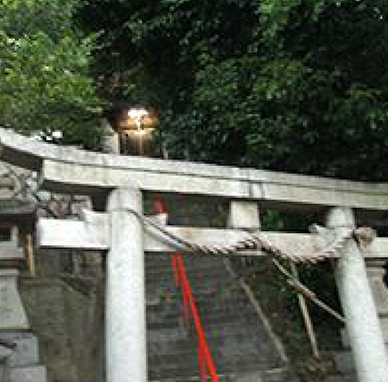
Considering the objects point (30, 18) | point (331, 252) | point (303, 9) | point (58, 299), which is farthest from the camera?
point (30, 18)

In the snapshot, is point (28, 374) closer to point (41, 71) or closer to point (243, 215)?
point (243, 215)

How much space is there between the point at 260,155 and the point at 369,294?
2555 mm

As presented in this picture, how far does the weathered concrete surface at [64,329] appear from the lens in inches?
255

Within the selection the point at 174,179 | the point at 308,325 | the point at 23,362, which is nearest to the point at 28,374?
the point at 23,362

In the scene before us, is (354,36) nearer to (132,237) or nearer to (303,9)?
(303,9)

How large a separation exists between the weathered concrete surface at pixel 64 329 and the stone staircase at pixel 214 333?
84cm

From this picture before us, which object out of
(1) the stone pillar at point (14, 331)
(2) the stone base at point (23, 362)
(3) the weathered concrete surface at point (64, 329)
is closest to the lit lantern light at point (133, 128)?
(3) the weathered concrete surface at point (64, 329)

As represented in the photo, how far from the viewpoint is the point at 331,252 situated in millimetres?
5031

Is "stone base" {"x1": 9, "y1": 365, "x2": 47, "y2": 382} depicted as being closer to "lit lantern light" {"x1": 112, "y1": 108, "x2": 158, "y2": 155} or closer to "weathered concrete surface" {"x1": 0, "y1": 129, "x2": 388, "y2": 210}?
"weathered concrete surface" {"x1": 0, "y1": 129, "x2": 388, "y2": 210}

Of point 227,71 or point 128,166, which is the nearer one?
point 128,166

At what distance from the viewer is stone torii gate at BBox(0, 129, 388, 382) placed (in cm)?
392

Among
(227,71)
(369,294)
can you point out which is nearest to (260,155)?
(227,71)

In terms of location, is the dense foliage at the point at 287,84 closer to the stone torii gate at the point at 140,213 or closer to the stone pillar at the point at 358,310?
the stone torii gate at the point at 140,213

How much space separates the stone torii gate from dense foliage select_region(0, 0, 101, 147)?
4.33 m
